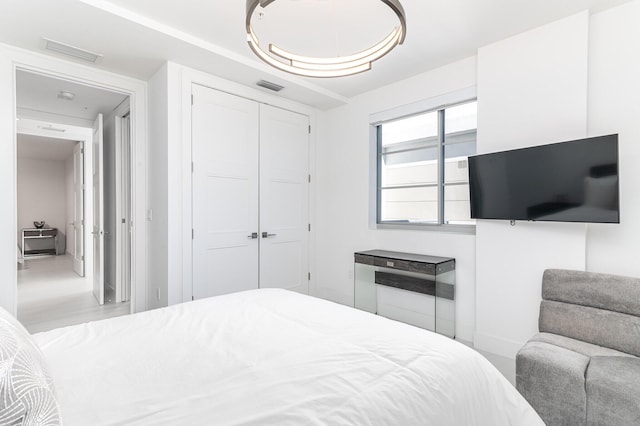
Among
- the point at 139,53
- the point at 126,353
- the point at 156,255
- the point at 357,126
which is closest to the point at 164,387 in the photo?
the point at 126,353

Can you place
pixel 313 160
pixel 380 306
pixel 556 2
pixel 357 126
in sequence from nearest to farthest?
pixel 556 2, pixel 380 306, pixel 357 126, pixel 313 160

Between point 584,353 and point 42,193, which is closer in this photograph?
point 584,353

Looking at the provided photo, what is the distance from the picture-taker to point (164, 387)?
3.44ft

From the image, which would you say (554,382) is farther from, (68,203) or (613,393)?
(68,203)

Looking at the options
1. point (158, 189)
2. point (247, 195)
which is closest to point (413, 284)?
point (247, 195)

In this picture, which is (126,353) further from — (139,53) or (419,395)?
(139,53)

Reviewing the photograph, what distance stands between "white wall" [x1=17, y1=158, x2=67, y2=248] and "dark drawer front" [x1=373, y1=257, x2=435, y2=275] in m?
9.52

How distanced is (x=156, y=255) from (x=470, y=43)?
356cm

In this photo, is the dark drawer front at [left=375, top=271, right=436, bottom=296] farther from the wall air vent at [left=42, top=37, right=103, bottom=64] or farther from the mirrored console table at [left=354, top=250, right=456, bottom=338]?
the wall air vent at [left=42, top=37, right=103, bottom=64]

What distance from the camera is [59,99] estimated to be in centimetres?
381

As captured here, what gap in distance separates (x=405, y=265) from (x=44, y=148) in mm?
8400

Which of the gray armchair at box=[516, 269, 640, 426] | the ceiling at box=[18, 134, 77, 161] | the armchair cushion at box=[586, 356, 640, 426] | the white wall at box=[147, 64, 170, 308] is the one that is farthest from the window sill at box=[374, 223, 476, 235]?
the ceiling at box=[18, 134, 77, 161]

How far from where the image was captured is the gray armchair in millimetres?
1608

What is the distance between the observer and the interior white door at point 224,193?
3256mm
